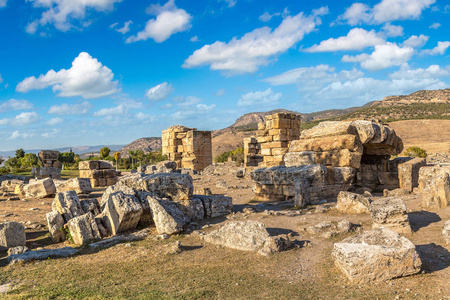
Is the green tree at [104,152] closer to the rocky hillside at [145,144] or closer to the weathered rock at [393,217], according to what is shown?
the weathered rock at [393,217]

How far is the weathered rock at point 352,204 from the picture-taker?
8.26 metres

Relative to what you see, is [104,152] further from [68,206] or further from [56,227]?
[56,227]

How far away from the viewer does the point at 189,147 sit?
2467cm

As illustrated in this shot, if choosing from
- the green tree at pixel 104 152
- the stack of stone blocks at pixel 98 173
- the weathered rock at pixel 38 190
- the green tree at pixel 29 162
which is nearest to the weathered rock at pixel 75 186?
the weathered rock at pixel 38 190

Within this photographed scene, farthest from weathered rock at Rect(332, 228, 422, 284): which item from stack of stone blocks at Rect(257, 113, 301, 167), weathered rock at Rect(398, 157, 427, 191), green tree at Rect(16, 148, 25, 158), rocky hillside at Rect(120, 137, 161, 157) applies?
rocky hillside at Rect(120, 137, 161, 157)

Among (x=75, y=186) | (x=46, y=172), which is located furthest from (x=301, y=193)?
(x=46, y=172)

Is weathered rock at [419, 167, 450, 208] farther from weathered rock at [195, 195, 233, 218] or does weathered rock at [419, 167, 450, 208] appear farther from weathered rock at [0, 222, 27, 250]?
weathered rock at [0, 222, 27, 250]

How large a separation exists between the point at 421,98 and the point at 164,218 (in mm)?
95199

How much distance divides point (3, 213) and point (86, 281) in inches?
294

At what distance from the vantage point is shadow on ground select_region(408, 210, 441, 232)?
21.9 feet

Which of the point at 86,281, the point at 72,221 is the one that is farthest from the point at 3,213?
the point at 86,281

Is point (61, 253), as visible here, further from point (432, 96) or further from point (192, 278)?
point (432, 96)

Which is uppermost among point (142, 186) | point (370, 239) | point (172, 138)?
point (172, 138)

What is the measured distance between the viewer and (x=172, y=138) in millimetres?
25609
